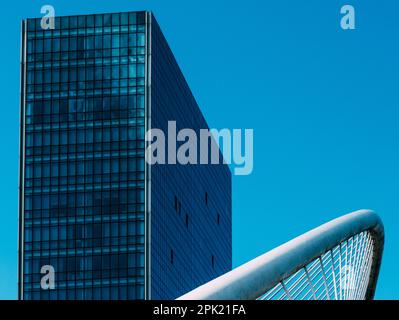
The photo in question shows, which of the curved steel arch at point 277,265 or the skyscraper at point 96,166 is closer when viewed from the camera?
the curved steel arch at point 277,265

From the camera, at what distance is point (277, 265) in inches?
724

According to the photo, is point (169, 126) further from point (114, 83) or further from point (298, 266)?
Result: point (298, 266)

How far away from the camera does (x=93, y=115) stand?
482 ft

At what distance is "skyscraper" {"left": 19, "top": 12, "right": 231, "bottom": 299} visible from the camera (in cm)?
13825

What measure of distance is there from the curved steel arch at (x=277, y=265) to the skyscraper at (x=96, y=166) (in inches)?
4343

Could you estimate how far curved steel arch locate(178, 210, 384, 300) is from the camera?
51.5 feet

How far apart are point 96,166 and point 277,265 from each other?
125340 mm

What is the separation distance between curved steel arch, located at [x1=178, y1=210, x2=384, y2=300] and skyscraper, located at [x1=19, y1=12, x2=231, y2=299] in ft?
362

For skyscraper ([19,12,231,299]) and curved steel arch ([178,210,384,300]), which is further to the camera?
skyscraper ([19,12,231,299])

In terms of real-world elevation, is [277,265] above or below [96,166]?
below

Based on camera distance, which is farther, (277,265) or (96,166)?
(96,166)

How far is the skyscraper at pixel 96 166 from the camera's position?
138250 millimetres
